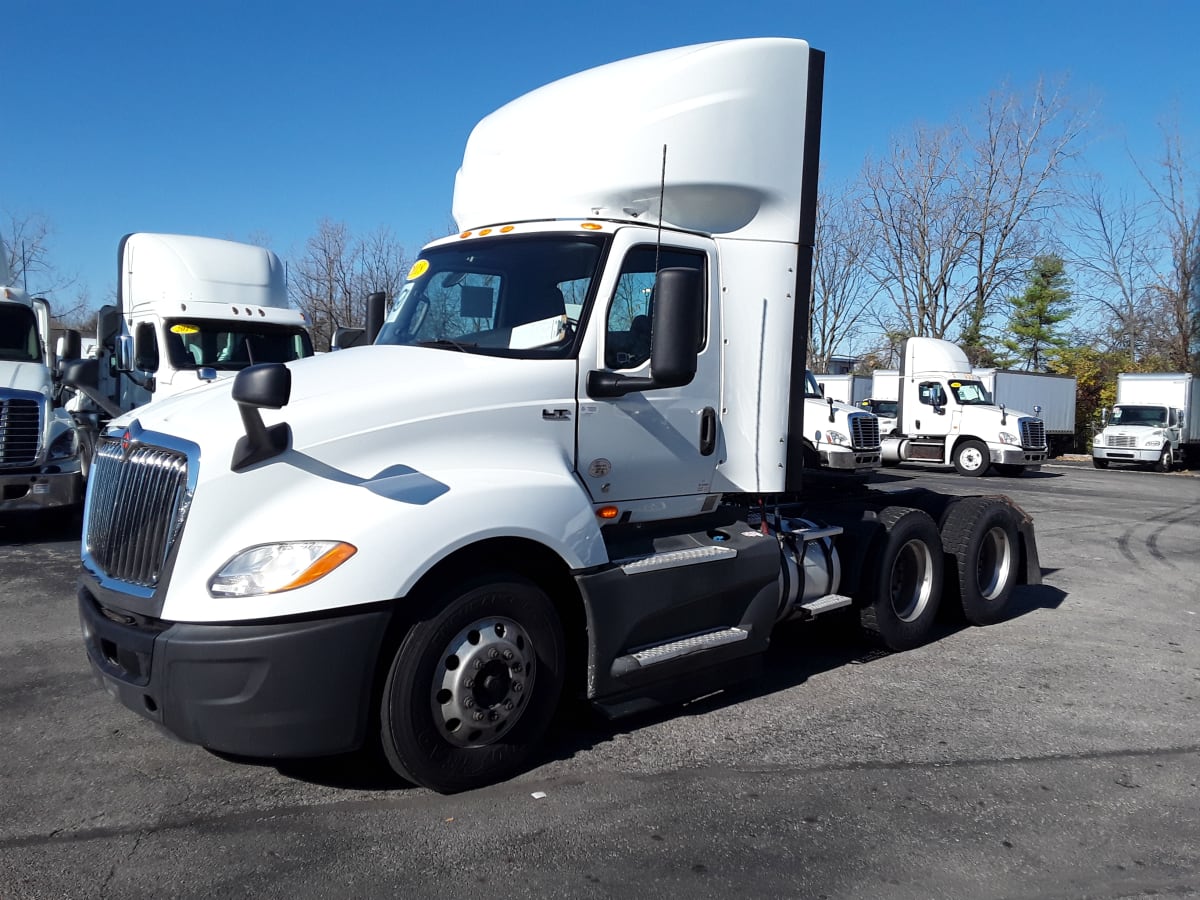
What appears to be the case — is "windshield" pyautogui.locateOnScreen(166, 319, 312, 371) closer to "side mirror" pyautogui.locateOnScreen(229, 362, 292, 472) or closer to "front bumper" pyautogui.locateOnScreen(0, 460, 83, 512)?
"front bumper" pyautogui.locateOnScreen(0, 460, 83, 512)

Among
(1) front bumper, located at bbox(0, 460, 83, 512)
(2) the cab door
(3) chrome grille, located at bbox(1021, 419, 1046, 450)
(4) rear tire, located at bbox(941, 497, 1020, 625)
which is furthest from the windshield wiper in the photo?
(3) chrome grille, located at bbox(1021, 419, 1046, 450)

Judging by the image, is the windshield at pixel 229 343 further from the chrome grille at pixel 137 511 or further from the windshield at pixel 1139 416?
the windshield at pixel 1139 416

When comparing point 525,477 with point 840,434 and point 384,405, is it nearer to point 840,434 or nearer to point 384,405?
point 384,405

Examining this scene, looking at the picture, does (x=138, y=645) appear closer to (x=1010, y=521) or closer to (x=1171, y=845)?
(x=1171, y=845)

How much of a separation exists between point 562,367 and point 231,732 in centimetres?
221

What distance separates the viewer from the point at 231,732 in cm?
376

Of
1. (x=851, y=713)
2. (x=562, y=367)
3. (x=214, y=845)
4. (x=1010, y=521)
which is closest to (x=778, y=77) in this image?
(x=562, y=367)

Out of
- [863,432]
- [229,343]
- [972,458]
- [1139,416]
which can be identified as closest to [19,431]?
[229,343]

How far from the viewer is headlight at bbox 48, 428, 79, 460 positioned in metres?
10.1

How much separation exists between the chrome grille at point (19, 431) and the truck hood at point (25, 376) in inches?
13.3

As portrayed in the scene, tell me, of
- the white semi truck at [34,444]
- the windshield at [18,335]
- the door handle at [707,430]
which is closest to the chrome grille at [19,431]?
the white semi truck at [34,444]

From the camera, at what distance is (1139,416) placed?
30.5 metres

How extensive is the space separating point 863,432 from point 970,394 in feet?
26.4

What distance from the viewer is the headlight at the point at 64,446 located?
10.1m
